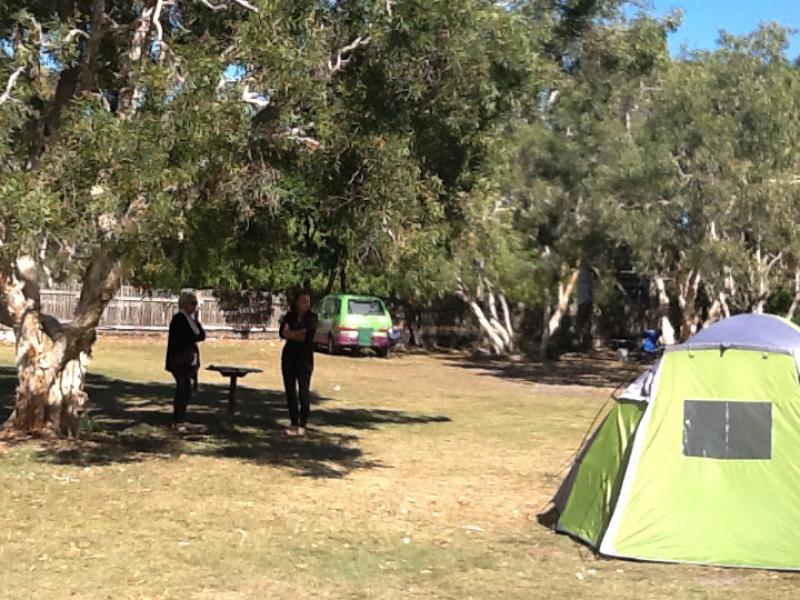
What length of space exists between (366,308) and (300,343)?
1843 cm

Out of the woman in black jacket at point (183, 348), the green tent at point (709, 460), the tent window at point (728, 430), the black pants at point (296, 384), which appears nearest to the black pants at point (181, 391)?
the woman in black jacket at point (183, 348)

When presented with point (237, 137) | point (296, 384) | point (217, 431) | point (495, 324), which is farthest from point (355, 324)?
point (237, 137)

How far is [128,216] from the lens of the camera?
8836 millimetres

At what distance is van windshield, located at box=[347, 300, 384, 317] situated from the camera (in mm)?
30688

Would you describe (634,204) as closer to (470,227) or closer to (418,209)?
(470,227)

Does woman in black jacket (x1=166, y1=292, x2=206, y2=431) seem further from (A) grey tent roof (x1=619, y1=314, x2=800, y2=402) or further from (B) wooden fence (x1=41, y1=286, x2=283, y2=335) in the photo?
(B) wooden fence (x1=41, y1=286, x2=283, y2=335)

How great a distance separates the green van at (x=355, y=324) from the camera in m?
30.3

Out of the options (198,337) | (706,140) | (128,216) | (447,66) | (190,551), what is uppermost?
(706,140)

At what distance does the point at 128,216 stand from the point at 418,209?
293 cm

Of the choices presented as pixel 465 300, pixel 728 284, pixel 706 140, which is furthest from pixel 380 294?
pixel 706 140

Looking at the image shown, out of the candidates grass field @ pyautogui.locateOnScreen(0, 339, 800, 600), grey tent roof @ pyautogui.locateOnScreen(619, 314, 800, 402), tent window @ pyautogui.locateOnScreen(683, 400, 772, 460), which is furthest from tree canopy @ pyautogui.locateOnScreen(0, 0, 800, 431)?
tent window @ pyautogui.locateOnScreen(683, 400, 772, 460)

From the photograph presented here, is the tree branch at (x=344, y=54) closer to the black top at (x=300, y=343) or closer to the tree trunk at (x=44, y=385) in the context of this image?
the black top at (x=300, y=343)

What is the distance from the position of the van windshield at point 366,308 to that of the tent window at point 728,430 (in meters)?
22.9

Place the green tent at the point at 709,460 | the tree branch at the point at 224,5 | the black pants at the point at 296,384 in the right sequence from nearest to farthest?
the green tent at the point at 709,460, the tree branch at the point at 224,5, the black pants at the point at 296,384
